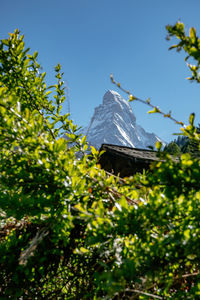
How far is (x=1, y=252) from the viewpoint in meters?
2.12

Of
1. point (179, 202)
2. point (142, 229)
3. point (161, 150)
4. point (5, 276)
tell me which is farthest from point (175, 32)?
point (5, 276)

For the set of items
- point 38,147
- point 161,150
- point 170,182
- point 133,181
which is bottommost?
point 170,182

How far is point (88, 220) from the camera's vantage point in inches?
57.6

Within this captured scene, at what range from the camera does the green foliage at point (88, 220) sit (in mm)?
1457

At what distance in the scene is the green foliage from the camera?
4.78ft

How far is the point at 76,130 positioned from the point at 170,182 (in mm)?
2303

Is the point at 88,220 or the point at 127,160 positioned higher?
the point at 127,160

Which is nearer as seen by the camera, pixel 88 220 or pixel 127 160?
pixel 88 220

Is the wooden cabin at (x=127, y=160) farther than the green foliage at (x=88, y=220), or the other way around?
the wooden cabin at (x=127, y=160)

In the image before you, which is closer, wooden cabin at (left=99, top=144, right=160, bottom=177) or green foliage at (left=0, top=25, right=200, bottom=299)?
green foliage at (left=0, top=25, right=200, bottom=299)

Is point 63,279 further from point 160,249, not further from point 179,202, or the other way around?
point 179,202

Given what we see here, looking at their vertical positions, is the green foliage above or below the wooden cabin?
below

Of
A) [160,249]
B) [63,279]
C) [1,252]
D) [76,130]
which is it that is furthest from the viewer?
[76,130]

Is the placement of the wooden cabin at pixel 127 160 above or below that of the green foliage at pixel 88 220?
above
